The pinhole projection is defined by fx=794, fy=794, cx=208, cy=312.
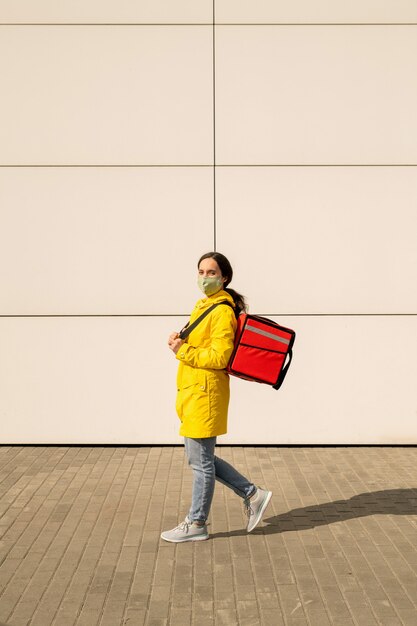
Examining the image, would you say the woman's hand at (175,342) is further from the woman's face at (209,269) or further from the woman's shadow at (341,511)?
the woman's shadow at (341,511)

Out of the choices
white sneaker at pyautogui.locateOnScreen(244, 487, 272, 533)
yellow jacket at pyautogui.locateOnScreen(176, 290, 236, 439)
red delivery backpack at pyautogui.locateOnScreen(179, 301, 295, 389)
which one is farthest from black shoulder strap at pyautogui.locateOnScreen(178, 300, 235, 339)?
white sneaker at pyautogui.locateOnScreen(244, 487, 272, 533)

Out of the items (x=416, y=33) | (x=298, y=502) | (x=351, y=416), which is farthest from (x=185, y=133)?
(x=298, y=502)

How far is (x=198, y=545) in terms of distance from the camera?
4.63 meters

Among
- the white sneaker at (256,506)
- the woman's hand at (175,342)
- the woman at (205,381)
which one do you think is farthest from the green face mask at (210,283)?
the white sneaker at (256,506)

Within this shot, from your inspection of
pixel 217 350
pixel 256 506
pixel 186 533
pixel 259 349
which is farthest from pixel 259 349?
pixel 186 533

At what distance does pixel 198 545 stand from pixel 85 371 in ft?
9.99

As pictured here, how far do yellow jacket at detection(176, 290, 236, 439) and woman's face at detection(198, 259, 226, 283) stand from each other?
137 millimetres

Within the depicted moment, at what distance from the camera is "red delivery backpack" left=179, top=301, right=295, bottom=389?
176 inches

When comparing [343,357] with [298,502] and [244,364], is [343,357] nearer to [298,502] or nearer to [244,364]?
[298,502]

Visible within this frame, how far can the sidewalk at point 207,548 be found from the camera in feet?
12.4

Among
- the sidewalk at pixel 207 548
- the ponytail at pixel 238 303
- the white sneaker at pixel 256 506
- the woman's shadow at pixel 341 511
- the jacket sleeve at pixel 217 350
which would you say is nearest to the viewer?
the sidewalk at pixel 207 548

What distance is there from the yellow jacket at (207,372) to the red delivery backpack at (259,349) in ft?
0.18

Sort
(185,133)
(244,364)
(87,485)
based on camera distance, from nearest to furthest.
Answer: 1. (244,364)
2. (87,485)
3. (185,133)

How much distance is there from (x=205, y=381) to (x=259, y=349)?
0.36m
